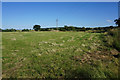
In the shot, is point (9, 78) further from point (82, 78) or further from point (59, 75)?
point (82, 78)

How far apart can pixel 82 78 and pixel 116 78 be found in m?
1.09

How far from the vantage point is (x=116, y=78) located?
282cm

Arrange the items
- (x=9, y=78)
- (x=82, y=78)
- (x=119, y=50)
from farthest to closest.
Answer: (x=119, y=50)
(x=9, y=78)
(x=82, y=78)

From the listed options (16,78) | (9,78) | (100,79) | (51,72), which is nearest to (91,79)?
(100,79)

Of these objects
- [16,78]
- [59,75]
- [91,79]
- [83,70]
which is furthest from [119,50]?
[16,78]

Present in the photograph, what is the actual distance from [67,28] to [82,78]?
242 feet

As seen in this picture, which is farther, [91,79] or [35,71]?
[35,71]

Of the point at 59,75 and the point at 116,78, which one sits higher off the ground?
the point at 116,78

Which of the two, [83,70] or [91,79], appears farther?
[83,70]

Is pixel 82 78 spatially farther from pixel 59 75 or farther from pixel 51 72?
pixel 51 72

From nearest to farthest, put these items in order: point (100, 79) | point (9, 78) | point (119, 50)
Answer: point (100, 79) < point (9, 78) < point (119, 50)

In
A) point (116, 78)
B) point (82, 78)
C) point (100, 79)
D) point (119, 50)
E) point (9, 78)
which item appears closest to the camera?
point (116, 78)

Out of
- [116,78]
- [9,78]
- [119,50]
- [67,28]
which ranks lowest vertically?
[9,78]

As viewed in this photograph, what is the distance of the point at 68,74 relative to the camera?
11.9 ft
